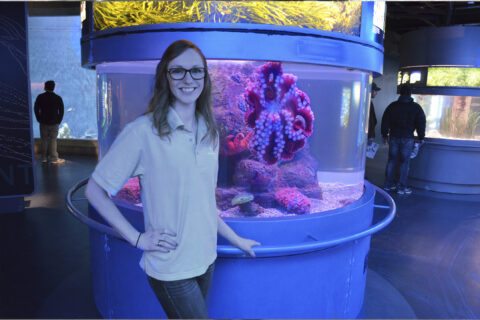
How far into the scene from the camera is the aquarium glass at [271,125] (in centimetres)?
207

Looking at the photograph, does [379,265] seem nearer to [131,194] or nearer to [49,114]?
[131,194]

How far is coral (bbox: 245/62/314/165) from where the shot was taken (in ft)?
6.79

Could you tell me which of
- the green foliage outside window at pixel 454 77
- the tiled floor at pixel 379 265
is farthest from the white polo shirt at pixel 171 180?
the green foliage outside window at pixel 454 77

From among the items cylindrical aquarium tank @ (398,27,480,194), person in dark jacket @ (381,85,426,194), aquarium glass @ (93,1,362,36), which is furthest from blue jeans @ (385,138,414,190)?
aquarium glass @ (93,1,362,36)

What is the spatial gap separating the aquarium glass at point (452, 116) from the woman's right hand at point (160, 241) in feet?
20.2

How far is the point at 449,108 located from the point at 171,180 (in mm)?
6326

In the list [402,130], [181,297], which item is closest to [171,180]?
[181,297]

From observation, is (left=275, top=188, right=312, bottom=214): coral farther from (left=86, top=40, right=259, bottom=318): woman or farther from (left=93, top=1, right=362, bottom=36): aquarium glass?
(left=93, top=1, right=362, bottom=36): aquarium glass

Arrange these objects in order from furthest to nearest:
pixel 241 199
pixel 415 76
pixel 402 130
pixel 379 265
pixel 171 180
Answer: pixel 415 76
pixel 402 130
pixel 379 265
pixel 241 199
pixel 171 180

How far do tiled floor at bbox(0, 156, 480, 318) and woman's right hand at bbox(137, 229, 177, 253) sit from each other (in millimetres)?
1597

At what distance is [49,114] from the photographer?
300 inches

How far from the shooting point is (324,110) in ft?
7.25

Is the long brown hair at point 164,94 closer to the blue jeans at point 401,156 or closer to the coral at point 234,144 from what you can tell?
the coral at point 234,144

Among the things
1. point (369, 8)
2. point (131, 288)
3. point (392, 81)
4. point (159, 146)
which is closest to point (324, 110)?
point (369, 8)
